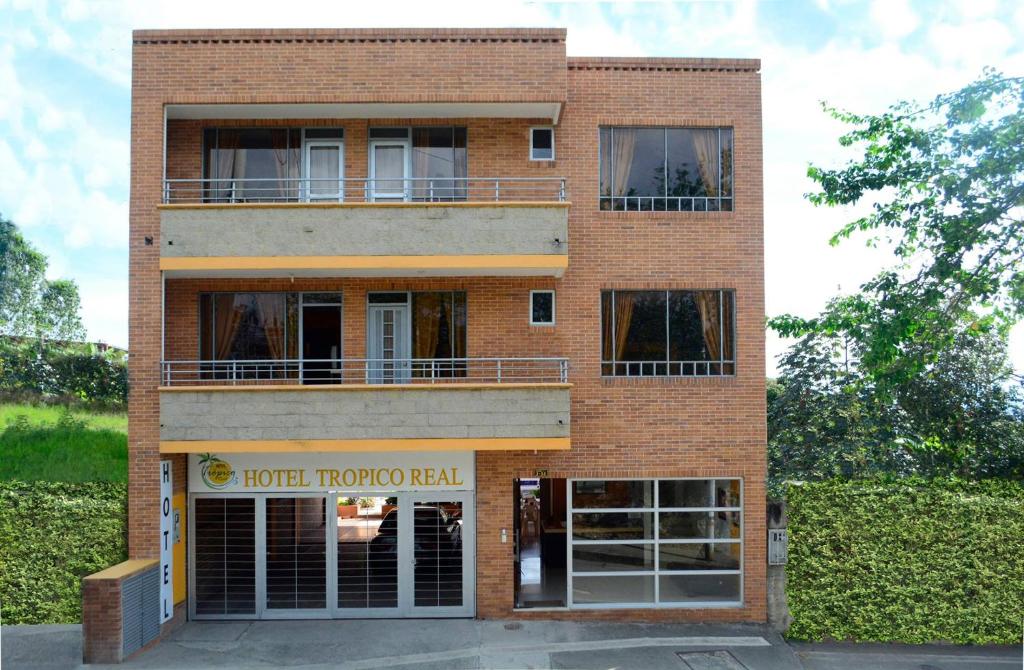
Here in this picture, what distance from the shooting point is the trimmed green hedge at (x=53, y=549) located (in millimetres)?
12344

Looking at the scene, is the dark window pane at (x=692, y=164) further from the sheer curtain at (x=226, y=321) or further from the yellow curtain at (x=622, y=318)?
the sheer curtain at (x=226, y=321)

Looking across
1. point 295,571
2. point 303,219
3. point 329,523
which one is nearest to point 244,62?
point 303,219

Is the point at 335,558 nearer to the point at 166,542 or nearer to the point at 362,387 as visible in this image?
the point at 166,542

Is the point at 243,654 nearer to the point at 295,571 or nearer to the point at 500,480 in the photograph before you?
the point at 295,571

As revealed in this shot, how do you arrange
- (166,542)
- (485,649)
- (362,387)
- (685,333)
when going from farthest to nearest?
(685,333), (166,542), (362,387), (485,649)

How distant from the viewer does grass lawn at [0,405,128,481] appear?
642 inches

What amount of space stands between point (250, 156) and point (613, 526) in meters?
9.29

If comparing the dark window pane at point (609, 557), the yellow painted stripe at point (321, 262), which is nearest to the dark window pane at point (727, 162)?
the yellow painted stripe at point (321, 262)

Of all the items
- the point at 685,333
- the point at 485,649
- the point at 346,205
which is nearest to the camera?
the point at 485,649

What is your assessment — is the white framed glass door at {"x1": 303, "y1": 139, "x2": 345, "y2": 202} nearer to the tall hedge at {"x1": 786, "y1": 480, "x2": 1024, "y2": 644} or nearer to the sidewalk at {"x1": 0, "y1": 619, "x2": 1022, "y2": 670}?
the sidewalk at {"x1": 0, "y1": 619, "x2": 1022, "y2": 670}

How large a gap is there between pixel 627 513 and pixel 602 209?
17.7 ft

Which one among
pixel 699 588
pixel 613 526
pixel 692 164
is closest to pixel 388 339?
pixel 613 526

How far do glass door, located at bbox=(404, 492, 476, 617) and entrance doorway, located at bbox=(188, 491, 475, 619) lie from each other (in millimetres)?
18

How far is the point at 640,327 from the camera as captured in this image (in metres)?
13.0
